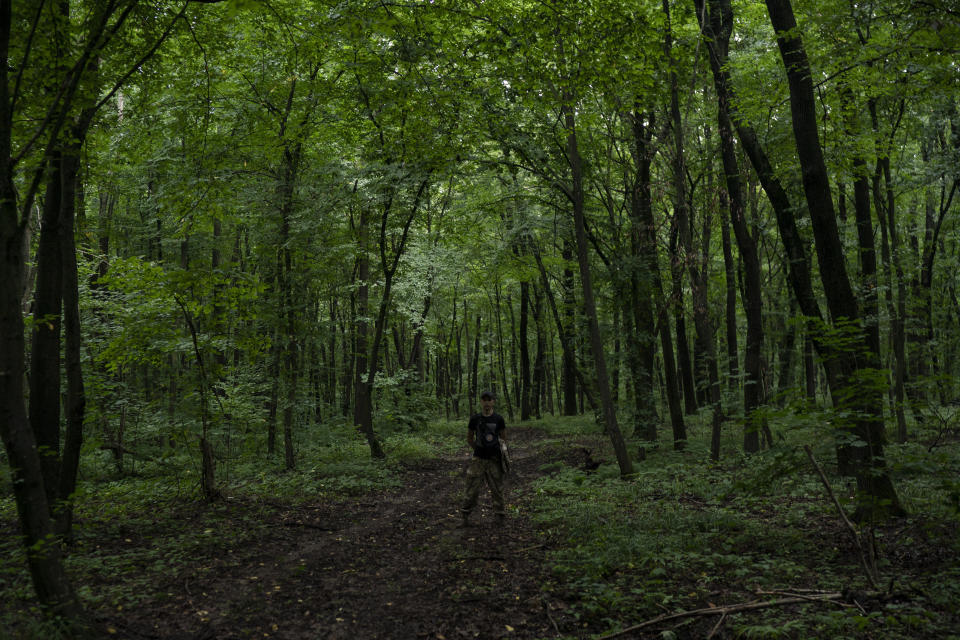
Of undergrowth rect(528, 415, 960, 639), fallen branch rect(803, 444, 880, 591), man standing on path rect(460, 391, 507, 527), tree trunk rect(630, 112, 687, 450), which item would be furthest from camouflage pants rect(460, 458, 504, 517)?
tree trunk rect(630, 112, 687, 450)

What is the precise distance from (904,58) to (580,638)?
8014 mm

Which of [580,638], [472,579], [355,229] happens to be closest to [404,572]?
[472,579]

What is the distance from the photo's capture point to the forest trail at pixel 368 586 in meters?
4.66

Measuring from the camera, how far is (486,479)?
28.4 ft

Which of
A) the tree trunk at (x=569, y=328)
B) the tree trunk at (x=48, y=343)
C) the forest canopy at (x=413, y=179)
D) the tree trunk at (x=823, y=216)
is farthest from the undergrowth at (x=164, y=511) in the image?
the tree trunk at (x=823, y=216)

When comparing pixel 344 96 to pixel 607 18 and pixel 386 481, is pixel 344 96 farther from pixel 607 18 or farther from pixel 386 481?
pixel 386 481

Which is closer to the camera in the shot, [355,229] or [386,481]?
[386,481]

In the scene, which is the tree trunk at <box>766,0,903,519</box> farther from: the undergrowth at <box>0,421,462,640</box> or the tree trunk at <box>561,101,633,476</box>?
the undergrowth at <box>0,421,462,640</box>

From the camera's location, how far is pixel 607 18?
26.5ft

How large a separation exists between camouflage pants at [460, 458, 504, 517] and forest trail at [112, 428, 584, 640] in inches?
14.7

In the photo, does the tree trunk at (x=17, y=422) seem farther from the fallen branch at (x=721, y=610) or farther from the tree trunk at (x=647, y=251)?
the tree trunk at (x=647, y=251)

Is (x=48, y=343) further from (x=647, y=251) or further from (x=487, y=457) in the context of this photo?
(x=647, y=251)

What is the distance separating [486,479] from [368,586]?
3.16 meters

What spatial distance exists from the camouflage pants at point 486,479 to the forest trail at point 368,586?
1.23 ft
